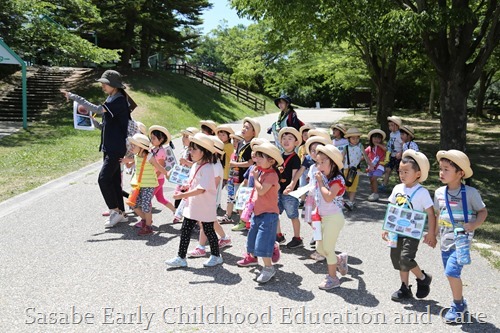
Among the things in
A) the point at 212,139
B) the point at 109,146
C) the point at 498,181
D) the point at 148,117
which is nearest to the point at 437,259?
the point at 212,139

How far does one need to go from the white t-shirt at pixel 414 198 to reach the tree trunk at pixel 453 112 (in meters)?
8.60

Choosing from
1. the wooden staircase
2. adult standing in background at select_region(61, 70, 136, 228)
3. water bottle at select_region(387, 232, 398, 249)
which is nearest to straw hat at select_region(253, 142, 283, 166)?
water bottle at select_region(387, 232, 398, 249)

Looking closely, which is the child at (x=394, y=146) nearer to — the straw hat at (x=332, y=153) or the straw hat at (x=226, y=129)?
the straw hat at (x=226, y=129)

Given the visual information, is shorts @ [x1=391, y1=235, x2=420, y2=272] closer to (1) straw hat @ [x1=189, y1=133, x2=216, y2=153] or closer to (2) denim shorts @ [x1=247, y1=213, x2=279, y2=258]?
(2) denim shorts @ [x1=247, y1=213, x2=279, y2=258]

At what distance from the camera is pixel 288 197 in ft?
20.0

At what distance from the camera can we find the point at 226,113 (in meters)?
29.2

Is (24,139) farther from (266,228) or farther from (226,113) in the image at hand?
(226,113)

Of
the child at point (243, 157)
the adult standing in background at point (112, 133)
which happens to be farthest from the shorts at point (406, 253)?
the adult standing in background at point (112, 133)

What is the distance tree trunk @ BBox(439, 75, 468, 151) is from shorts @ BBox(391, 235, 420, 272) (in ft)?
28.5

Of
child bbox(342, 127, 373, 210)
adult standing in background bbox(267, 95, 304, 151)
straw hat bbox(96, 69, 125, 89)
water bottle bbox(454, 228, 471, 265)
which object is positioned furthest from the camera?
child bbox(342, 127, 373, 210)

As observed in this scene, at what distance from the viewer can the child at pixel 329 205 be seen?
4781mm

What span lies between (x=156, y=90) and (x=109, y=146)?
66.6 feet

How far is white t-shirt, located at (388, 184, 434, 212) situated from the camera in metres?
4.36

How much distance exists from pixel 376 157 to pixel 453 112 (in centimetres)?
416
